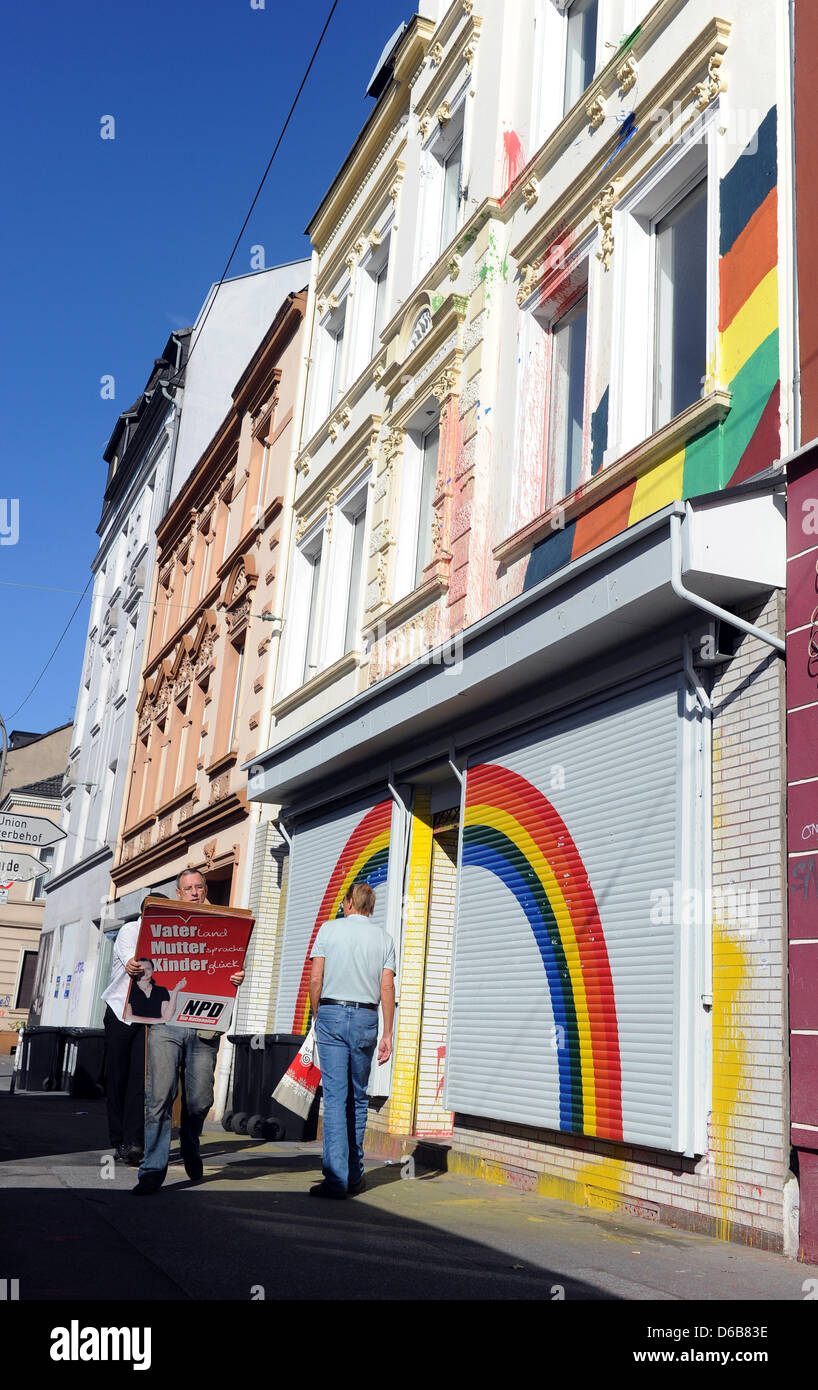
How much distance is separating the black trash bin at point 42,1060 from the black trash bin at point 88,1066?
709 mm

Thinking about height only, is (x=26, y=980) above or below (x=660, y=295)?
below

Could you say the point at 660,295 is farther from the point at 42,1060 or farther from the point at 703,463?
the point at 42,1060

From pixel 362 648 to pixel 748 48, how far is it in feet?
24.6

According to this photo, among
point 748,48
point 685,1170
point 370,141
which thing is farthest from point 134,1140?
point 370,141

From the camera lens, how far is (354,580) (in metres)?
15.9

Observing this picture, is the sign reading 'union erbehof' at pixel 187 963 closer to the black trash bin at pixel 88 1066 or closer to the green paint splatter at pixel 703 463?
the green paint splatter at pixel 703 463

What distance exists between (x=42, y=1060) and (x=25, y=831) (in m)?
4.13

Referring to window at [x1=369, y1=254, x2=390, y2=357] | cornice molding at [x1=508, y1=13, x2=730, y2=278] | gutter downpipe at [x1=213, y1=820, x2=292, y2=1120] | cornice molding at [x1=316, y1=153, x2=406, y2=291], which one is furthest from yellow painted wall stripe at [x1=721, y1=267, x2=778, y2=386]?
cornice molding at [x1=316, y1=153, x2=406, y2=291]

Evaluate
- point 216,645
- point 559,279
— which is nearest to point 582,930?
point 559,279

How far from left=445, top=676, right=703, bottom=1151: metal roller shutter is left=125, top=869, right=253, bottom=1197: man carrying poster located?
7.35 feet

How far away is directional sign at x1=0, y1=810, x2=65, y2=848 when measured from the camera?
21.7 m

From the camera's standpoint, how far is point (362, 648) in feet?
46.9

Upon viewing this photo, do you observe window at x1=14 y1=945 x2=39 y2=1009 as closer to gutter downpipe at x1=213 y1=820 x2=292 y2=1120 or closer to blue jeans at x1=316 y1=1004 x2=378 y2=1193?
gutter downpipe at x1=213 y1=820 x2=292 y2=1120

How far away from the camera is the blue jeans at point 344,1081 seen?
750cm
